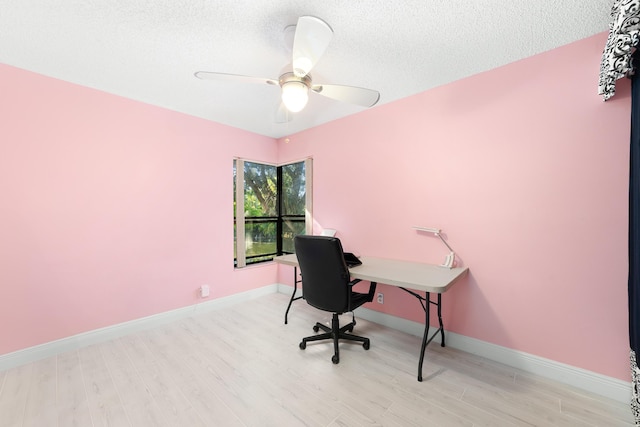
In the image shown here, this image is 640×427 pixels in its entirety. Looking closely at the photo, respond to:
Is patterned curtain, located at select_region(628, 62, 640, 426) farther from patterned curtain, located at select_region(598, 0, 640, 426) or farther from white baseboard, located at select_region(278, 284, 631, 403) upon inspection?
white baseboard, located at select_region(278, 284, 631, 403)

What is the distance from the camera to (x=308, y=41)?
1.35 m

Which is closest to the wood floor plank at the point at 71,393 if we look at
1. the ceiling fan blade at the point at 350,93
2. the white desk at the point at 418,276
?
the white desk at the point at 418,276

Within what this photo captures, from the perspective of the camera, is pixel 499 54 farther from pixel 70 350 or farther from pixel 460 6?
pixel 70 350

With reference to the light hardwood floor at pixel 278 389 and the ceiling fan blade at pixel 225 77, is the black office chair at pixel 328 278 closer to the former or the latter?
the light hardwood floor at pixel 278 389

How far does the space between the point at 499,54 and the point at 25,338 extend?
454 centimetres

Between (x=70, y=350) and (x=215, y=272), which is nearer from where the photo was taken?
(x=70, y=350)

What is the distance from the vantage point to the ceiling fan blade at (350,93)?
174cm

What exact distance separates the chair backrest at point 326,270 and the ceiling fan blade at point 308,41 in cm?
122

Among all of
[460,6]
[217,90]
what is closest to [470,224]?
[460,6]

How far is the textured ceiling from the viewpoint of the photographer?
149 cm

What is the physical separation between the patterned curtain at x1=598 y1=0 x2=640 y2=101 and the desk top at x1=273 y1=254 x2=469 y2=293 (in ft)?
5.20

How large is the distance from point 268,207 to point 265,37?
9.01 feet

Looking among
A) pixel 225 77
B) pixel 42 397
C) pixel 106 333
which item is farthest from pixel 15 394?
pixel 225 77

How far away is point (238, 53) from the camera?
189 cm
